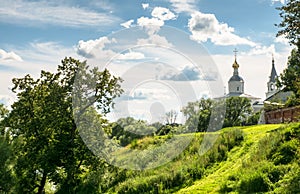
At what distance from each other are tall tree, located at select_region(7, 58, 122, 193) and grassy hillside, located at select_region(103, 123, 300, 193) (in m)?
3.16

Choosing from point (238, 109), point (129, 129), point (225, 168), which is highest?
point (238, 109)

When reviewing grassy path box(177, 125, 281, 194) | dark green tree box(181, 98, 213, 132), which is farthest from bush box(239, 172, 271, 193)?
dark green tree box(181, 98, 213, 132)

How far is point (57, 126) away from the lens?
22.8 meters

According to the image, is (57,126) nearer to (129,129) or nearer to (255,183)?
(129,129)

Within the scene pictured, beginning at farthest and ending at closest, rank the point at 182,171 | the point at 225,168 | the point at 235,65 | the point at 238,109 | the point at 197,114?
the point at 235,65, the point at 238,109, the point at 197,114, the point at 182,171, the point at 225,168

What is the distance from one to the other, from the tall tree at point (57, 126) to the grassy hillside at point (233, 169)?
3.16 meters

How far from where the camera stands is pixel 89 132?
73.3ft

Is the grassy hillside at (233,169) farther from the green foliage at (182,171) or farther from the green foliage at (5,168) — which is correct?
the green foliage at (5,168)

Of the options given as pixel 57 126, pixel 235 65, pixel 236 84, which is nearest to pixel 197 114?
pixel 57 126

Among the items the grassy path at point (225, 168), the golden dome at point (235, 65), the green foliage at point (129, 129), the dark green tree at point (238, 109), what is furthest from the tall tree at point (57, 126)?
the golden dome at point (235, 65)

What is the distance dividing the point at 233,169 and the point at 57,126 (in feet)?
36.2

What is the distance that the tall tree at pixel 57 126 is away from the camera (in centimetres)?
2231

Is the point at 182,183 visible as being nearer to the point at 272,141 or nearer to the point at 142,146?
the point at 272,141

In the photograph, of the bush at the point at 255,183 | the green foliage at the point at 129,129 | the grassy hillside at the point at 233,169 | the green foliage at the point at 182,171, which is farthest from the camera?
the green foliage at the point at 129,129
